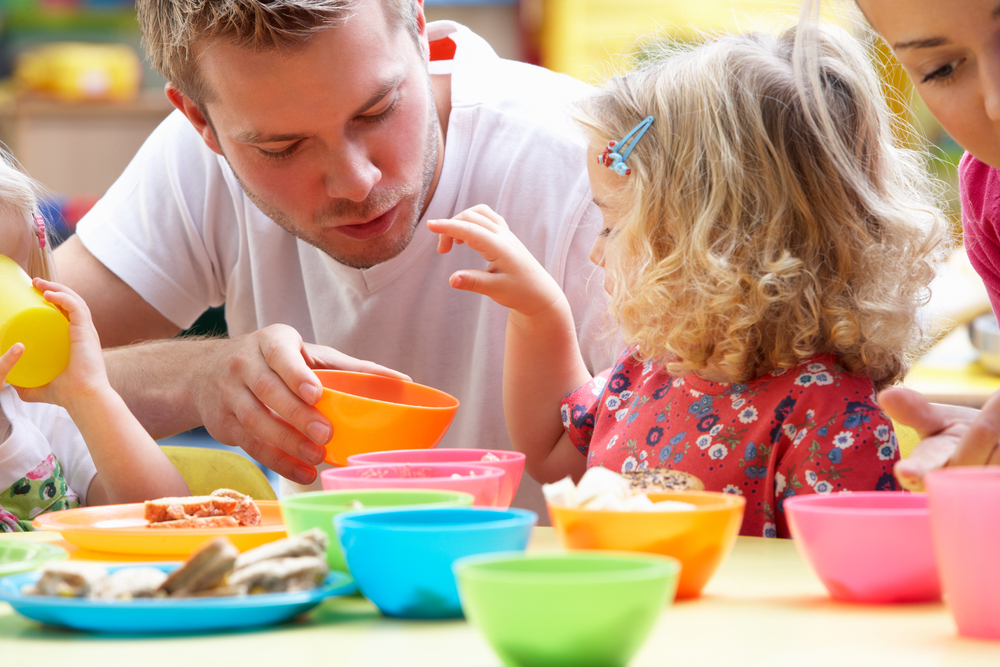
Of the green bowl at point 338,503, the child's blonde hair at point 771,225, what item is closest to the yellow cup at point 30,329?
the green bowl at point 338,503

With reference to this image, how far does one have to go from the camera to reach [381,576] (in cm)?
61

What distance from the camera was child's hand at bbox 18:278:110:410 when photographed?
1.24 meters

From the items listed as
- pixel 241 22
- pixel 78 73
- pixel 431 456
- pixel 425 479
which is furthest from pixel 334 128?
pixel 78 73

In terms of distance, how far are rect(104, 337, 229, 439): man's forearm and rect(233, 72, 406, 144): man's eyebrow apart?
0.32m

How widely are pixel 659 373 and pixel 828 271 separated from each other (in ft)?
0.90

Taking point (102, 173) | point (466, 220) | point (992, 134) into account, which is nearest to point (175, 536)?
point (466, 220)

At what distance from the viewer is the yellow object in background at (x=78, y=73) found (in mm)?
4855

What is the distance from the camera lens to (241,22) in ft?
4.24

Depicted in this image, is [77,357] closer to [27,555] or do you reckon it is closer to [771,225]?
[27,555]

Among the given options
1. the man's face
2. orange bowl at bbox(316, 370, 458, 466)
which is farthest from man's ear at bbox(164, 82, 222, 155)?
orange bowl at bbox(316, 370, 458, 466)

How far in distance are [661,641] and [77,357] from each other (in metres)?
0.96

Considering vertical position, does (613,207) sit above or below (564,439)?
above

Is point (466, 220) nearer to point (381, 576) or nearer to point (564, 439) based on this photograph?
point (564, 439)

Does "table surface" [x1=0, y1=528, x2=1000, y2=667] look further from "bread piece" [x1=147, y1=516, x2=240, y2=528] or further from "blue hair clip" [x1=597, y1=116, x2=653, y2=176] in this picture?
"blue hair clip" [x1=597, y1=116, x2=653, y2=176]
